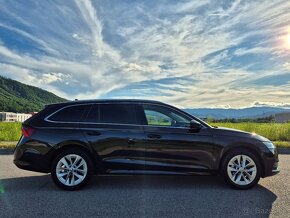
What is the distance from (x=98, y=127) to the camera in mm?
6621

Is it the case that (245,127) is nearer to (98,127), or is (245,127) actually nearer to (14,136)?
(14,136)

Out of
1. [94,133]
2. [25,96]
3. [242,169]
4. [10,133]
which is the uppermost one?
[25,96]

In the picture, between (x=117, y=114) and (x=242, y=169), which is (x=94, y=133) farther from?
(x=242, y=169)

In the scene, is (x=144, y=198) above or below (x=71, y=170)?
below

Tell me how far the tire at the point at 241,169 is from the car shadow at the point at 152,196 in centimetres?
15

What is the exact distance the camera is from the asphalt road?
16.4 feet

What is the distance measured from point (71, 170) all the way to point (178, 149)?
1.99 m

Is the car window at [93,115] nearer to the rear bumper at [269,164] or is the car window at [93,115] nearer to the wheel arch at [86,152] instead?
the wheel arch at [86,152]

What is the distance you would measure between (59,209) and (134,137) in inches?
77.0

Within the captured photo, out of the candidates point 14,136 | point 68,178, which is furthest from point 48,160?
point 14,136

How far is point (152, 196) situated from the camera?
19.5 ft

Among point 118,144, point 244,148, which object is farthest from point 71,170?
point 244,148

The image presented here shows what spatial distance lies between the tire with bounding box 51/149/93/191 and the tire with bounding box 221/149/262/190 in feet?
8.24

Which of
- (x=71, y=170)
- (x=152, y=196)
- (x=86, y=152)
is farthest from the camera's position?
(x=86, y=152)
